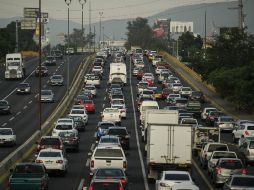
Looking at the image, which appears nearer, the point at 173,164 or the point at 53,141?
the point at 173,164

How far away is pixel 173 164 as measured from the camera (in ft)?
122

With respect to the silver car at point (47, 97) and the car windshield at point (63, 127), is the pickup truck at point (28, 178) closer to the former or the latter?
the car windshield at point (63, 127)

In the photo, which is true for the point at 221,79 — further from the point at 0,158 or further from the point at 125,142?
the point at 0,158

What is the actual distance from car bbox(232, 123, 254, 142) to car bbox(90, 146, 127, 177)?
20991 mm

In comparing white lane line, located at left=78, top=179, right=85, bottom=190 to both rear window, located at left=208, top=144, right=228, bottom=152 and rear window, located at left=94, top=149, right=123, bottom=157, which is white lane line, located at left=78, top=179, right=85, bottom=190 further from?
rear window, located at left=208, top=144, right=228, bottom=152

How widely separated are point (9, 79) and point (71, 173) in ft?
254

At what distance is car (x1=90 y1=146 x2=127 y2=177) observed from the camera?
3662 centimetres

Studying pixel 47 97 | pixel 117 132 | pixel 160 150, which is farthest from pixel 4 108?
pixel 160 150

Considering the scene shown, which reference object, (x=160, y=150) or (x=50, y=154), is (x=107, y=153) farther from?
(x=50, y=154)

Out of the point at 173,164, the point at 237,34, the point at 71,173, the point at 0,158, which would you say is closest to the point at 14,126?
the point at 0,158

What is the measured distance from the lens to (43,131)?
198ft

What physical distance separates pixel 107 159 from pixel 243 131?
73.8 feet

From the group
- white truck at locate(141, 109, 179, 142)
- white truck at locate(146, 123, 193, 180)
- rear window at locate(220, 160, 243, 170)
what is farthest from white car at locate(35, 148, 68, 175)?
white truck at locate(141, 109, 179, 142)

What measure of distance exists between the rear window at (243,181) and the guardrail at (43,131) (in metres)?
11.0
